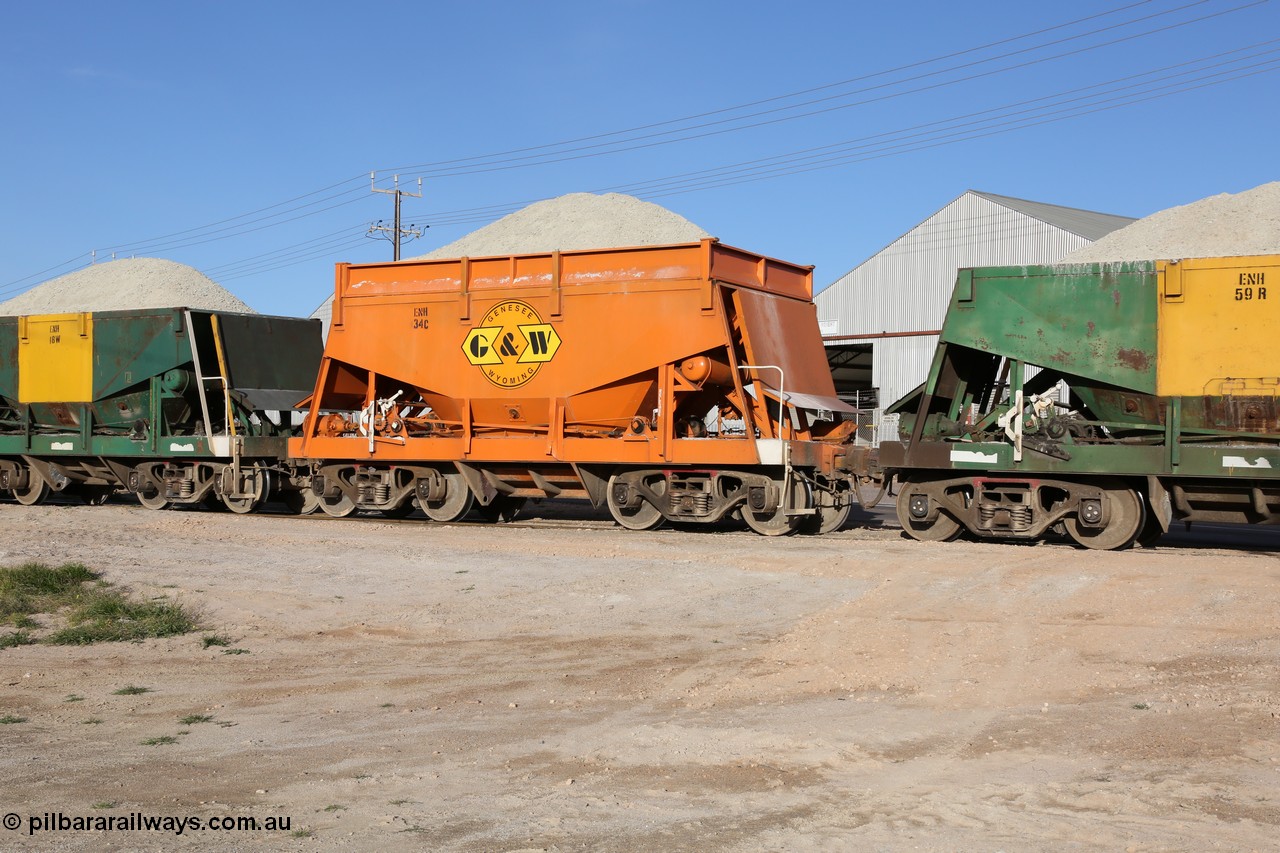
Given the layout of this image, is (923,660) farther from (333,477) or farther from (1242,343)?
(333,477)

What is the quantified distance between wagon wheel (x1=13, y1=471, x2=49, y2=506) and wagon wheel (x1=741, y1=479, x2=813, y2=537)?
1379cm

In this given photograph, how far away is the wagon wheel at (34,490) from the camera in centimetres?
2216

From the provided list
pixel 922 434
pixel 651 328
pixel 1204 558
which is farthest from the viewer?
pixel 651 328

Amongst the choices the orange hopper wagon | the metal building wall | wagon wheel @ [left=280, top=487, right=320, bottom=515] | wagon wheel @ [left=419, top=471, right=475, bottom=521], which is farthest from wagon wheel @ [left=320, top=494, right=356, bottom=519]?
the metal building wall

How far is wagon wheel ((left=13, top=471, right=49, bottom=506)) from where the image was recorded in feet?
72.7

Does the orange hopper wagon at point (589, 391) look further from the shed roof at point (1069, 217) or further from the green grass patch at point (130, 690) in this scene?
the shed roof at point (1069, 217)

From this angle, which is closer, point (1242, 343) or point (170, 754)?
point (170, 754)

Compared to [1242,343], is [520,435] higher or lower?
lower

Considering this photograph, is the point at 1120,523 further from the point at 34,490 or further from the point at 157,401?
the point at 34,490

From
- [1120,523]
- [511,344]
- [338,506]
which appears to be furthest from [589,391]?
[1120,523]

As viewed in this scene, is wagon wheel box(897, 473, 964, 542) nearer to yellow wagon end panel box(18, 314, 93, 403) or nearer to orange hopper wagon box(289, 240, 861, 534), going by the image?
orange hopper wagon box(289, 240, 861, 534)

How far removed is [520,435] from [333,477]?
3.34 m

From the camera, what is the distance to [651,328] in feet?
52.6

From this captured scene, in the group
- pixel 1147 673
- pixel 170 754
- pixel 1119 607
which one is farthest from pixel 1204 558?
pixel 170 754
